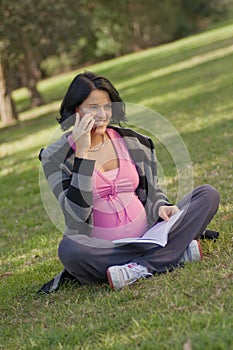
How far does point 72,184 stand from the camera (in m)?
4.57

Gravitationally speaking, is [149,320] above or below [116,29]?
above

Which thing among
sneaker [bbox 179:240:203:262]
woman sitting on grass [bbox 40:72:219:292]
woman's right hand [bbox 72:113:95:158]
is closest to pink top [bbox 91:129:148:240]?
woman sitting on grass [bbox 40:72:219:292]

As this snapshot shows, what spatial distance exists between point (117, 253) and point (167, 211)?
483 mm

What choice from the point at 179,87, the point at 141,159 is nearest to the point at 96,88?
the point at 141,159

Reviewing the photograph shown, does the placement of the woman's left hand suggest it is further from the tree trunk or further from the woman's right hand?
the tree trunk

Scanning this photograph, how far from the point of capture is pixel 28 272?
564cm

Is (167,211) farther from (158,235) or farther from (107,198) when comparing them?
(107,198)

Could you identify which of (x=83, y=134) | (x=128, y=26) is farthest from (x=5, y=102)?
(x=128, y=26)

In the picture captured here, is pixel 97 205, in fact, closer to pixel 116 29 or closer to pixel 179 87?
pixel 179 87

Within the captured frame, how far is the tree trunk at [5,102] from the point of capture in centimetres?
2106

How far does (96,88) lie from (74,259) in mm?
1122

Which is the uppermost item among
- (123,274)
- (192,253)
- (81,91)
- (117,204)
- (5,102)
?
(81,91)

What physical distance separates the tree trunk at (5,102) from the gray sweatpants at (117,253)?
1679cm

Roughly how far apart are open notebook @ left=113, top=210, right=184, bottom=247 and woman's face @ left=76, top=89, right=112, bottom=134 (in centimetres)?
75
